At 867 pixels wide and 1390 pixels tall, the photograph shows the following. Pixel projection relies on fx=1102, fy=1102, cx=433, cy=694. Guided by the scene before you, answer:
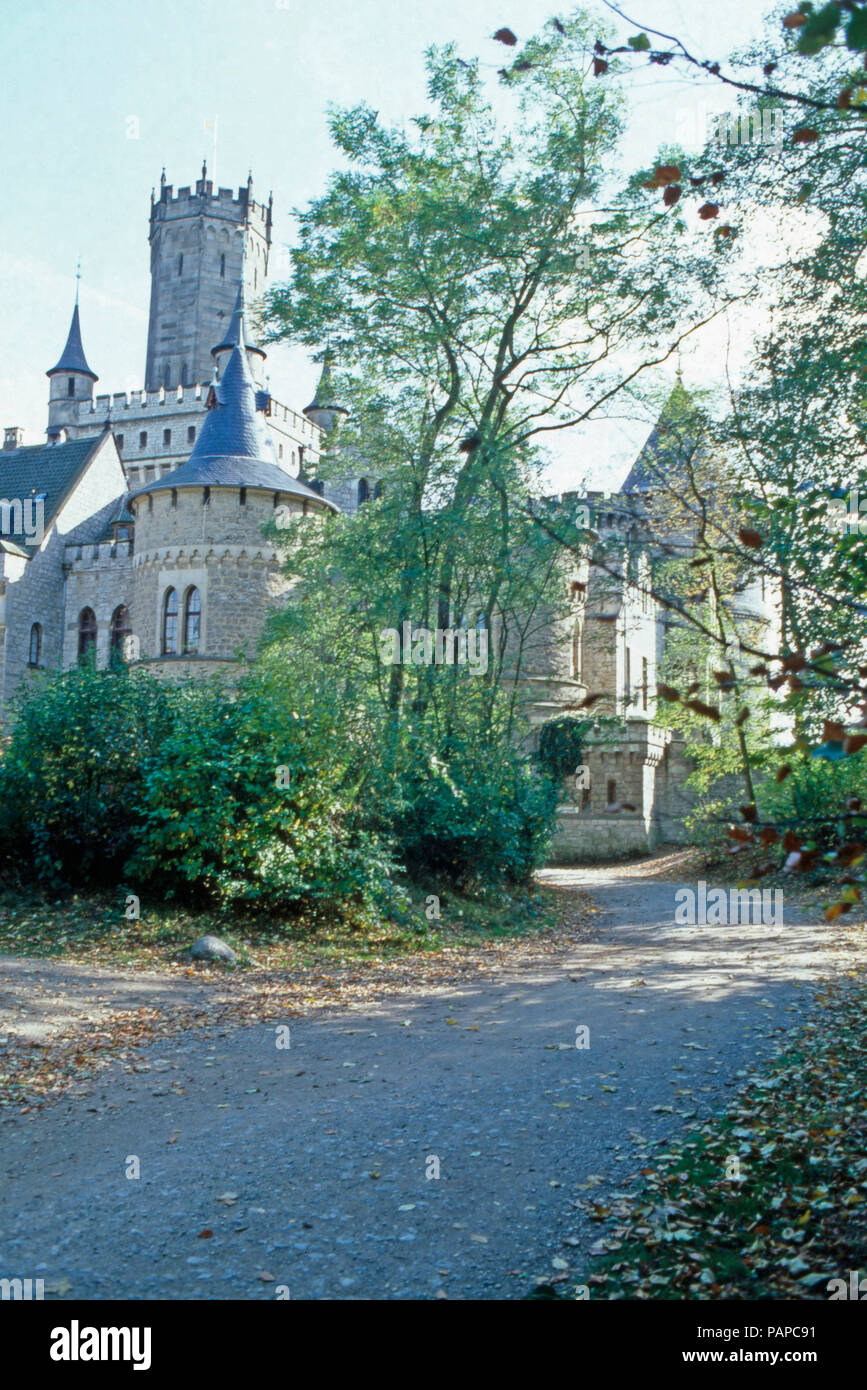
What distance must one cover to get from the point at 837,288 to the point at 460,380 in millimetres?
7893

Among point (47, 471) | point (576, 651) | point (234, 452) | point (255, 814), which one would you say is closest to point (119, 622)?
point (47, 471)

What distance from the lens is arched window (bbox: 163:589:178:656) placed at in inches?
1200

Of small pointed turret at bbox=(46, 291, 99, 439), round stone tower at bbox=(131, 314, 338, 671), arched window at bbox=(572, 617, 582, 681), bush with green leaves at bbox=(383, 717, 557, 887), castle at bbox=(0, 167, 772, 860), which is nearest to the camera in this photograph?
bush with green leaves at bbox=(383, 717, 557, 887)

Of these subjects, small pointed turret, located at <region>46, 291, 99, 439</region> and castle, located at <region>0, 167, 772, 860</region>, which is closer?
castle, located at <region>0, 167, 772, 860</region>

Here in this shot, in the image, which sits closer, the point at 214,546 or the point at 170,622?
the point at 214,546

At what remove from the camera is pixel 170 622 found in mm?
30750

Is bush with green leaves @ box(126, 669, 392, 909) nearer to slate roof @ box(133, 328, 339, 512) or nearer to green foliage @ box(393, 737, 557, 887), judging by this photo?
green foliage @ box(393, 737, 557, 887)

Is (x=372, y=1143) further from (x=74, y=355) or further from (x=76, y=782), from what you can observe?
(x=74, y=355)

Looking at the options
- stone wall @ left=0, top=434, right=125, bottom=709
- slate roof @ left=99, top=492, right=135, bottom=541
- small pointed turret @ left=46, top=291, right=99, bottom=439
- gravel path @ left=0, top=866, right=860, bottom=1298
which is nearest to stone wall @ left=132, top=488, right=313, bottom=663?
stone wall @ left=0, top=434, right=125, bottom=709

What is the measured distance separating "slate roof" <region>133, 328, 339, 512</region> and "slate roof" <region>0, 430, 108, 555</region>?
1038 centimetres

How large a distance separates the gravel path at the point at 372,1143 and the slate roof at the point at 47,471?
113ft

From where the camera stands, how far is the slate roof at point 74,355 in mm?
60281

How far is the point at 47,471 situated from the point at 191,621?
15129 mm
